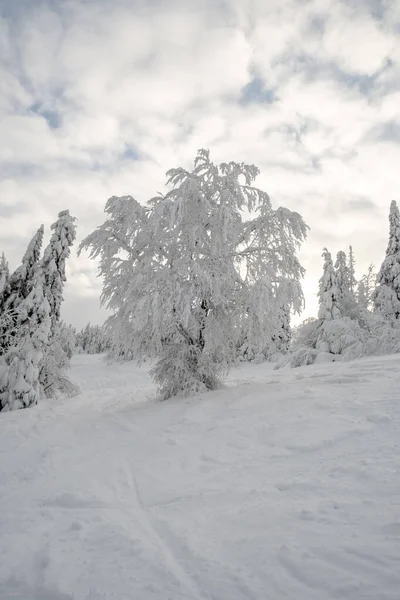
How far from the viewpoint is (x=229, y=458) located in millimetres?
5484

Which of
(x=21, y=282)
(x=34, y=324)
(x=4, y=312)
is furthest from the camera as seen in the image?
(x=21, y=282)

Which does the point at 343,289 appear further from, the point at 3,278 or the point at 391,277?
the point at 3,278

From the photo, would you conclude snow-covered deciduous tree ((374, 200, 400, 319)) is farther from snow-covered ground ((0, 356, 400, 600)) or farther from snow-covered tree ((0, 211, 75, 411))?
snow-covered tree ((0, 211, 75, 411))

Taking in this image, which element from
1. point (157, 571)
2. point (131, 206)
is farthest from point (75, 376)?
point (157, 571)

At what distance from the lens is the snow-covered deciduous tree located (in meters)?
20.3

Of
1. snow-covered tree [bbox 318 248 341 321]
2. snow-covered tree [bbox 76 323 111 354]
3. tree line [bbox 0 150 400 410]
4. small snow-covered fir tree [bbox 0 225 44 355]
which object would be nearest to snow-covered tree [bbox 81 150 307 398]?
tree line [bbox 0 150 400 410]

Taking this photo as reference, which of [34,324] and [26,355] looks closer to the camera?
[26,355]

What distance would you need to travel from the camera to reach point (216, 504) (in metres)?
Answer: 4.15

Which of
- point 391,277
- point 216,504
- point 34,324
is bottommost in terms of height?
point 216,504

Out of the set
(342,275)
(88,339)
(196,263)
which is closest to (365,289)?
(342,275)

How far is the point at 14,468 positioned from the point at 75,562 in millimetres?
3360

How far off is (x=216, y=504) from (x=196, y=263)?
6131mm

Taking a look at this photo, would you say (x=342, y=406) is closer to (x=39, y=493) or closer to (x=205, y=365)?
(x=205, y=365)

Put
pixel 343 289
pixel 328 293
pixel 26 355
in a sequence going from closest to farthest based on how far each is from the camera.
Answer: pixel 26 355
pixel 328 293
pixel 343 289
